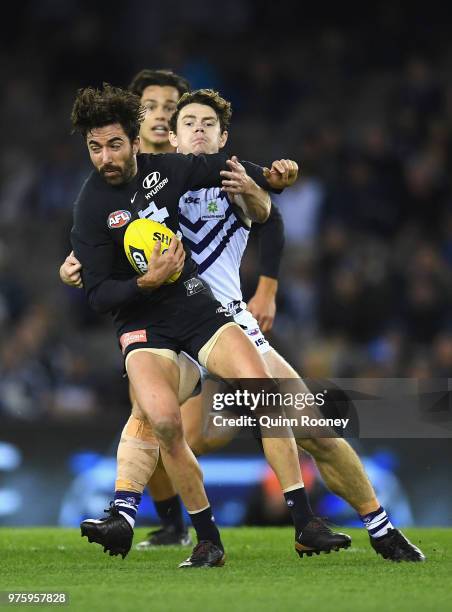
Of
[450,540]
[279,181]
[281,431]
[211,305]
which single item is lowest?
[450,540]

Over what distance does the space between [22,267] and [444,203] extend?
507 centimetres

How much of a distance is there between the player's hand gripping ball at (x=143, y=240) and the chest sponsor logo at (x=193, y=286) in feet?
0.96

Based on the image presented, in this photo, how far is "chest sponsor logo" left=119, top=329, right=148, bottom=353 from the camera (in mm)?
6742

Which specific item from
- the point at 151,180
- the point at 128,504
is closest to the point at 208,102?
the point at 151,180

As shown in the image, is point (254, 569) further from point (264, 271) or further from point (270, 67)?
point (270, 67)

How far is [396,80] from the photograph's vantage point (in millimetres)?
16750

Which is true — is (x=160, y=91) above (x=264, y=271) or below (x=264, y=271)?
above

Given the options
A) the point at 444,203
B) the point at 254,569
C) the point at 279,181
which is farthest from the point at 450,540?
the point at 444,203

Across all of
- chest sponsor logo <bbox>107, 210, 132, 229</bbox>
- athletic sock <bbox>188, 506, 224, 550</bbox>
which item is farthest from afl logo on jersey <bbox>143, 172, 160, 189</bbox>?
athletic sock <bbox>188, 506, 224, 550</bbox>

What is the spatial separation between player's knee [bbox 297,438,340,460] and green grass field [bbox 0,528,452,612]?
0.56m

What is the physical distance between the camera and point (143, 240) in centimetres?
656

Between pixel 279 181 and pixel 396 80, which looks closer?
pixel 279 181

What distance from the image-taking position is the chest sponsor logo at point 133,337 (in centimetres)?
674

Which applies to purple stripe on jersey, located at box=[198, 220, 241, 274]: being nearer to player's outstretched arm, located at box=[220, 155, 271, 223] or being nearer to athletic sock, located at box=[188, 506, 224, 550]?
player's outstretched arm, located at box=[220, 155, 271, 223]
